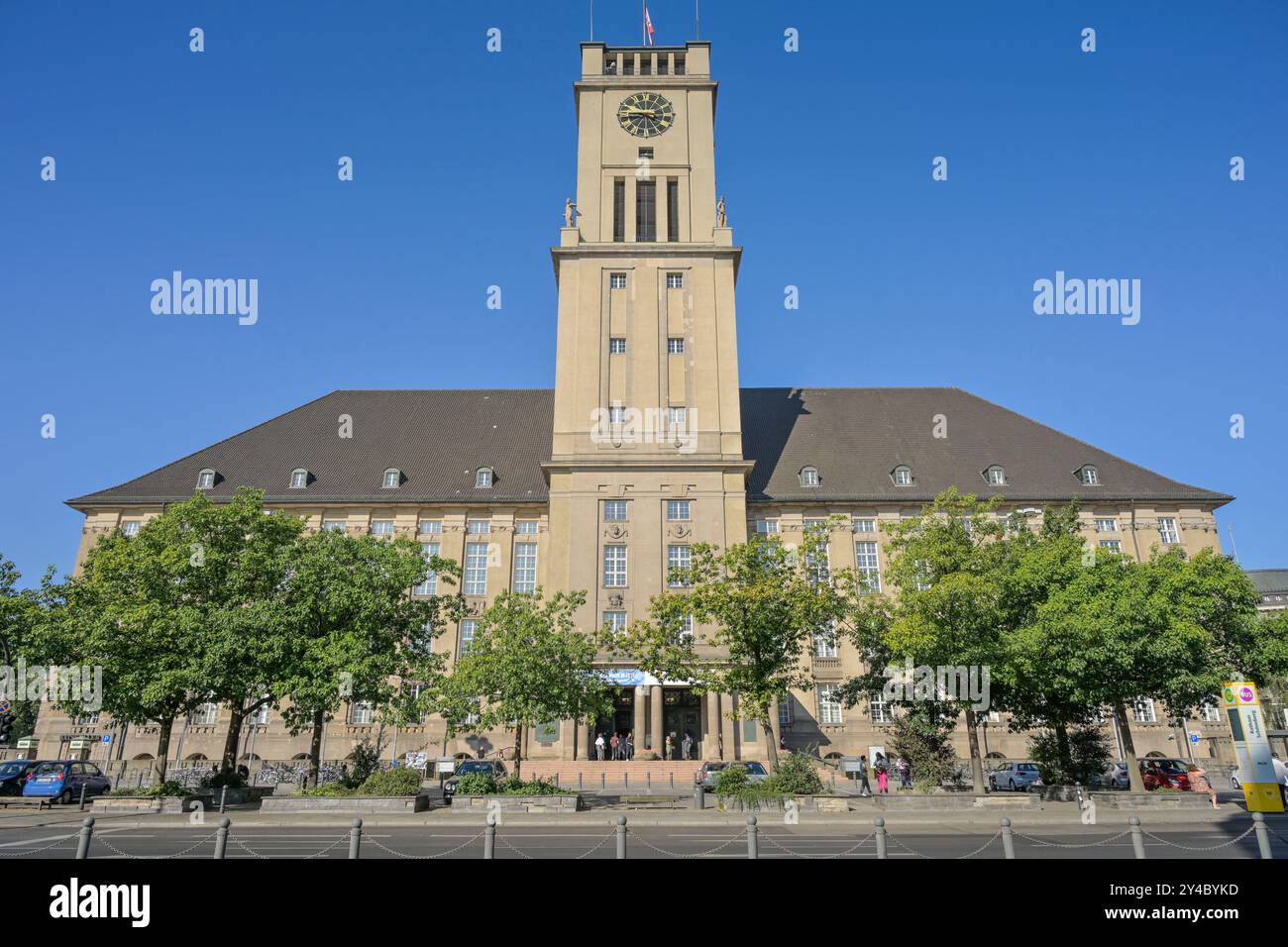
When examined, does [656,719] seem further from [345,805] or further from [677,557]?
[345,805]

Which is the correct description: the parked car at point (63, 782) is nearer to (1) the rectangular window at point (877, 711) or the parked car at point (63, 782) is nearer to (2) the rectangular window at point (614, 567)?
(2) the rectangular window at point (614, 567)

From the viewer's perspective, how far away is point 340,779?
89.6ft

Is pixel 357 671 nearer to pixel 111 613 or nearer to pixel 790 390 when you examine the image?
pixel 111 613

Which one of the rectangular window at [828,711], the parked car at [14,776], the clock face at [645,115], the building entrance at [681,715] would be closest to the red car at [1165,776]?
the rectangular window at [828,711]

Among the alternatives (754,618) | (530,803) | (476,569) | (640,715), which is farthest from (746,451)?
(530,803)

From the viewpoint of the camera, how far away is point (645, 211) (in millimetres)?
52406

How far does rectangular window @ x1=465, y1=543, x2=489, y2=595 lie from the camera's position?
4856cm

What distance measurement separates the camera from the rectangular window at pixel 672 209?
170 ft

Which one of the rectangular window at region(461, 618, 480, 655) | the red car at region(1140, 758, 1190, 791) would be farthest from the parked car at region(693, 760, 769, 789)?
the rectangular window at region(461, 618, 480, 655)

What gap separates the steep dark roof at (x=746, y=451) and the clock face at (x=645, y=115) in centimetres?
1922

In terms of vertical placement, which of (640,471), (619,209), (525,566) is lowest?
(525,566)

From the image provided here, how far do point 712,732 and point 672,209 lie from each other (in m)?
32.4

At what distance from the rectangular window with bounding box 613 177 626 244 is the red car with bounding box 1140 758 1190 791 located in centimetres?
3949

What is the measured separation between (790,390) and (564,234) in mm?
20557
